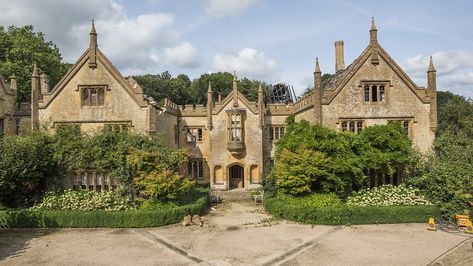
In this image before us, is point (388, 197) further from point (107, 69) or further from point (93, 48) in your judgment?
point (93, 48)

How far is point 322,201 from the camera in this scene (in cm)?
2092

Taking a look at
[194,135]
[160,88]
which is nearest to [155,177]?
[194,135]

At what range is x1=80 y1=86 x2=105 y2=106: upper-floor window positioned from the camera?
1025 inches

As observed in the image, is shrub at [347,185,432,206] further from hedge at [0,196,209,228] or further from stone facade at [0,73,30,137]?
stone facade at [0,73,30,137]

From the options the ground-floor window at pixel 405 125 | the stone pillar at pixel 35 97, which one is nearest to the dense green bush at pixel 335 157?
the ground-floor window at pixel 405 125

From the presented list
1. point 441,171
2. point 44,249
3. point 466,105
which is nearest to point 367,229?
Result: point 441,171

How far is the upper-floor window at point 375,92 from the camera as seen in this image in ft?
87.5

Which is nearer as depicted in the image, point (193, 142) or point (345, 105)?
point (345, 105)

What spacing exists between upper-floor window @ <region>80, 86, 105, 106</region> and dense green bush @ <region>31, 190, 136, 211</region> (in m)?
7.79

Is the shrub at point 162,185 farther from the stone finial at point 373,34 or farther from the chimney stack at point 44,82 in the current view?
the stone finial at point 373,34

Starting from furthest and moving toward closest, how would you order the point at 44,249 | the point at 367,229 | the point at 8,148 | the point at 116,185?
the point at 116,185 < the point at 8,148 < the point at 367,229 < the point at 44,249

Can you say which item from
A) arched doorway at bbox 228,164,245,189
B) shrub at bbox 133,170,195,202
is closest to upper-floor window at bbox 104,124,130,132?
shrub at bbox 133,170,195,202

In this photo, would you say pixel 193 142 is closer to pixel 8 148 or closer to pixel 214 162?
pixel 214 162

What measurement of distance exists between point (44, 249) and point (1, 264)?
6.66 ft
